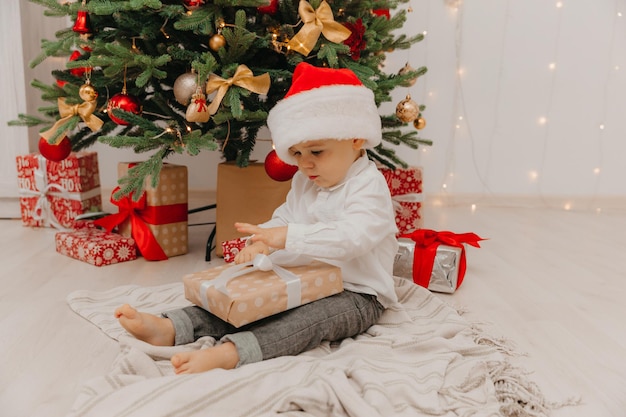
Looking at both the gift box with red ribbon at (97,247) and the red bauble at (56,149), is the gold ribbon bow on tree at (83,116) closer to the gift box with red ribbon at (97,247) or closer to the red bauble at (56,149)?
the red bauble at (56,149)

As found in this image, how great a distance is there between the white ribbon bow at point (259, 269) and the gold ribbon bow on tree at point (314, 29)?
684mm

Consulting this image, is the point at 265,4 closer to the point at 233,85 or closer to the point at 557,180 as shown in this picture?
the point at 233,85

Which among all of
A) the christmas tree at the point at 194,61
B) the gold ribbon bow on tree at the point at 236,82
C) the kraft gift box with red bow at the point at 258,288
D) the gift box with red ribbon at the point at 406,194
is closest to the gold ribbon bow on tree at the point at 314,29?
the christmas tree at the point at 194,61

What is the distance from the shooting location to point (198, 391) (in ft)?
2.64

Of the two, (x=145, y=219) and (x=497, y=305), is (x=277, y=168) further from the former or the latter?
(x=497, y=305)

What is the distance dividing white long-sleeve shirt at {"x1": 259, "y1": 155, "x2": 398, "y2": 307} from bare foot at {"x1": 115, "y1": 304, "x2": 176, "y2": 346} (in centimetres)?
29

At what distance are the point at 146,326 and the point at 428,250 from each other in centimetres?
78

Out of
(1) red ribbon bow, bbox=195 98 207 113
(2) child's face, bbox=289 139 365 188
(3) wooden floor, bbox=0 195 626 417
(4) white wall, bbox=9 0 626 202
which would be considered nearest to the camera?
(3) wooden floor, bbox=0 195 626 417

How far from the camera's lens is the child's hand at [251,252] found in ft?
3.41

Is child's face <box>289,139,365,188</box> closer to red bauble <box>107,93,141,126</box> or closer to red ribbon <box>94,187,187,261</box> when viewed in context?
red bauble <box>107,93,141,126</box>

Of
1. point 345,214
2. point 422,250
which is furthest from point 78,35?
point 422,250

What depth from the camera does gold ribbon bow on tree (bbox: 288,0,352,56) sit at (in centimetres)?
141

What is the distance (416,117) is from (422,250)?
55cm

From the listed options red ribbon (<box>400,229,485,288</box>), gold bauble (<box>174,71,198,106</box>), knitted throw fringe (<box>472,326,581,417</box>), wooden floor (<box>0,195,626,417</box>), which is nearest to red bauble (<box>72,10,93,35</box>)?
gold bauble (<box>174,71,198,106</box>)
